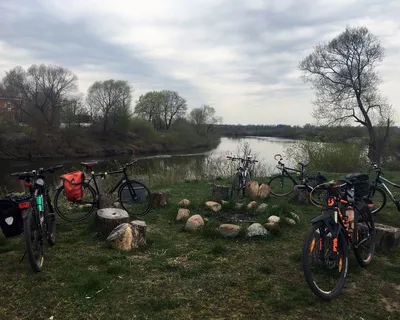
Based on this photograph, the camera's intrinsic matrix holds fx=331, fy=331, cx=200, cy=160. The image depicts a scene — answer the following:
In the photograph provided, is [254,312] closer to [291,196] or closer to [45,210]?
[45,210]

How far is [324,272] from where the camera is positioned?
315 centimetres

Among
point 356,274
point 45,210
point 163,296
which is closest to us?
point 163,296

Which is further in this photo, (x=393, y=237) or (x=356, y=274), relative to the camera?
(x=393, y=237)

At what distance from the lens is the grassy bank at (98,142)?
3312cm

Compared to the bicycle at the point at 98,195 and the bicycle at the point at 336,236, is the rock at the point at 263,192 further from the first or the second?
the bicycle at the point at 336,236

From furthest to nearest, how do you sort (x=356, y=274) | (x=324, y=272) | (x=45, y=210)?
(x=45, y=210) → (x=356, y=274) → (x=324, y=272)

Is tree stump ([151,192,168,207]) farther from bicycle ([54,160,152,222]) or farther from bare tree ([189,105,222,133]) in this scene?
bare tree ([189,105,222,133])

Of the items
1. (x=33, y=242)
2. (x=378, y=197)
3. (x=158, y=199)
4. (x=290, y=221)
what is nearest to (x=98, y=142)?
(x=158, y=199)

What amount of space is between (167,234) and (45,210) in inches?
64.5

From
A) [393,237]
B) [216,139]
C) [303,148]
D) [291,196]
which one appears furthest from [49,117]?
[393,237]

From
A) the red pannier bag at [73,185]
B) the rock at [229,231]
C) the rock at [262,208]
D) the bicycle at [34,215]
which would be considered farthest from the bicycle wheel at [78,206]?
the rock at [262,208]

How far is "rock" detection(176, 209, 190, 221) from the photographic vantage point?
5.29 meters

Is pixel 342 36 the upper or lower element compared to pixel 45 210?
upper

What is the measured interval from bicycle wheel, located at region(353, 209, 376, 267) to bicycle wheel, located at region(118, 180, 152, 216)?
11.0 feet
